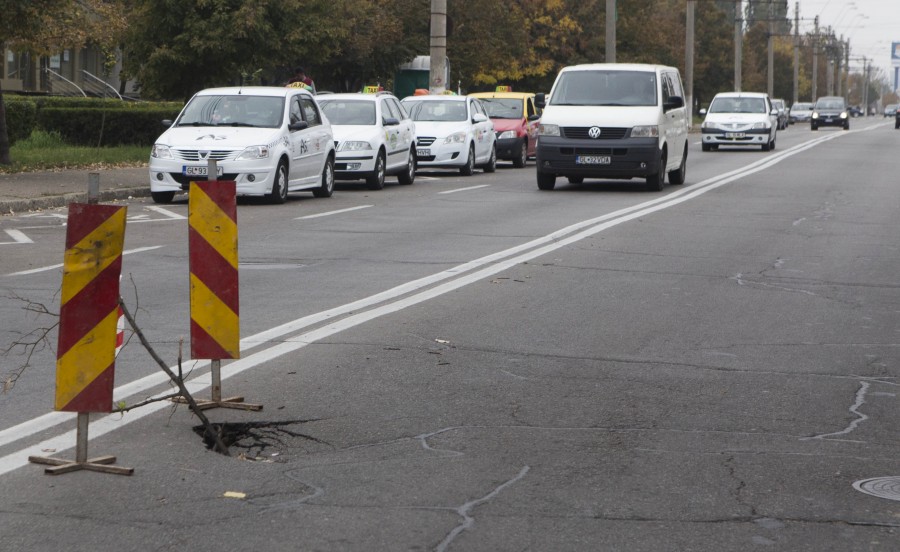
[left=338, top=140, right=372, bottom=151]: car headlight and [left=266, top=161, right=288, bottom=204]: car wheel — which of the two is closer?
[left=266, top=161, right=288, bottom=204]: car wheel

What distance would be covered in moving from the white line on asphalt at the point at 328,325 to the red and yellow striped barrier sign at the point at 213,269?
386mm

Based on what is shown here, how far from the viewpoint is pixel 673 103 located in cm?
2327

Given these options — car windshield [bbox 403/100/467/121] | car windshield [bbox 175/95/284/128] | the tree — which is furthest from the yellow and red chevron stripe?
car windshield [bbox 403/100/467/121]

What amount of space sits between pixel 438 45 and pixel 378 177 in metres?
11.5

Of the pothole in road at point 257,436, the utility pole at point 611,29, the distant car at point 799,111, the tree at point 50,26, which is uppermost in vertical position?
the utility pole at point 611,29

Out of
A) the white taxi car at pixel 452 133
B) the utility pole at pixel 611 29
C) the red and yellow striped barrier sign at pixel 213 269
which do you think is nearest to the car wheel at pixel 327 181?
the white taxi car at pixel 452 133

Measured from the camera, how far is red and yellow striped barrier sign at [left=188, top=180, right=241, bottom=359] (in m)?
6.74

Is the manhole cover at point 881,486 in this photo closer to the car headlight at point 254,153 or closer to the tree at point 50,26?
the car headlight at point 254,153

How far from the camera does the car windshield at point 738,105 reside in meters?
43.1

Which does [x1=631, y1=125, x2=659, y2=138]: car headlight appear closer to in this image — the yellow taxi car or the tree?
the tree

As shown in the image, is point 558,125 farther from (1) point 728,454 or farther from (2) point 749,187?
(1) point 728,454

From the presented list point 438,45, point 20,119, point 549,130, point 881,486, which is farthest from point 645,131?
point 881,486

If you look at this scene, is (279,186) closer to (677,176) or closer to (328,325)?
(677,176)

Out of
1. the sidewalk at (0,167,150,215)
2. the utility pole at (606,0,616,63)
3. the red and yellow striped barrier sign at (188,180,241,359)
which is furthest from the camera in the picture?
the utility pole at (606,0,616,63)
